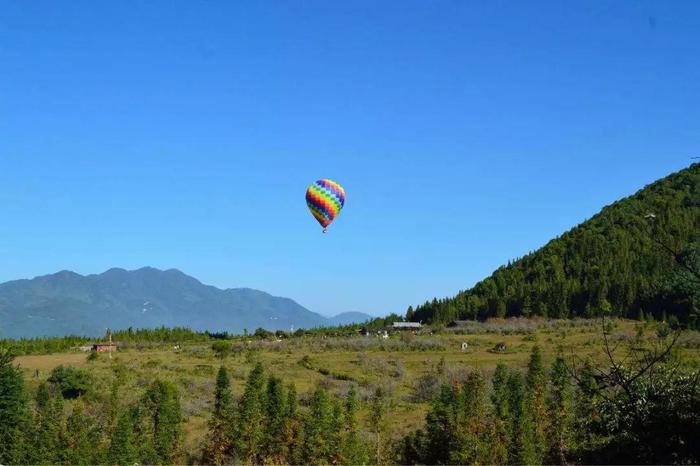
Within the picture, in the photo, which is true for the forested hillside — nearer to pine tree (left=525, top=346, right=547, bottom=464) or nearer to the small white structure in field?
the small white structure in field

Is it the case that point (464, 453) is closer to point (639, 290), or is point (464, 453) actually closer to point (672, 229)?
point (639, 290)

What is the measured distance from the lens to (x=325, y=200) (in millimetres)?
56375

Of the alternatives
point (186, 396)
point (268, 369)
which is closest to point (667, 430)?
point (186, 396)

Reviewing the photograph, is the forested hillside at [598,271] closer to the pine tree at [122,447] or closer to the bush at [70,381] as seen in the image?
the bush at [70,381]

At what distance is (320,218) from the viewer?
57562mm

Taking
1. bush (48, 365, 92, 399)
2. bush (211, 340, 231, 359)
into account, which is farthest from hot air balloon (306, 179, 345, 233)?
bush (211, 340, 231, 359)

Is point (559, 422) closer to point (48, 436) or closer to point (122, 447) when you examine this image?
point (122, 447)

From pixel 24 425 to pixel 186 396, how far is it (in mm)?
19852

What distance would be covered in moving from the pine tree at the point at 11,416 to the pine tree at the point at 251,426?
373 inches

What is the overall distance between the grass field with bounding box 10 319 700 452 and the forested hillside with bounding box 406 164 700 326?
9010 millimetres

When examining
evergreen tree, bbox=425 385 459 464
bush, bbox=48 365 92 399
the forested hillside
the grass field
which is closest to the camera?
evergreen tree, bbox=425 385 459 464

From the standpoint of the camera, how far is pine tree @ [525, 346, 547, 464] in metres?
28.2

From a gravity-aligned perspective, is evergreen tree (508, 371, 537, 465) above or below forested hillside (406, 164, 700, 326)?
below

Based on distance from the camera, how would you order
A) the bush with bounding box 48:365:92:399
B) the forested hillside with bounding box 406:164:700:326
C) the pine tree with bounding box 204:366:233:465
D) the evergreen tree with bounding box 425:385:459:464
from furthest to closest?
the forested hillside with bounding box 406:164:700:326, the bush with bounding box 48:365:92:399, the pine tree with bounding box 204:366:233:465, the evergreen tree with bounding box 425:385:459:464
